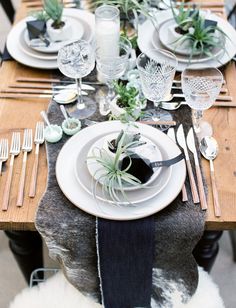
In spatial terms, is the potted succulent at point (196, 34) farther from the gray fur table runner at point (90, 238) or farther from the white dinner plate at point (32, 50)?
the gray fur table runner at point (90, 238)

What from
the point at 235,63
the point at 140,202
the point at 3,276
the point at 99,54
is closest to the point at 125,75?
the point at 99,54

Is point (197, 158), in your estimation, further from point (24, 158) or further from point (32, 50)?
point (32, 50)

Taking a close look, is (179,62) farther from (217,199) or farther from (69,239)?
(69,239)

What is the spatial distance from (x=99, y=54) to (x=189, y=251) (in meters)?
0.61

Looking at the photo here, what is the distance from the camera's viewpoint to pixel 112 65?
1.17 m

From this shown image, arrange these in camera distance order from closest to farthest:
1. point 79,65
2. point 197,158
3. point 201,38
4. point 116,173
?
point 116,173
point 197,158
point 79,65
point 201,38

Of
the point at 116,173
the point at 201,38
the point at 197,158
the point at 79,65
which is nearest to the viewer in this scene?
the point at 116,173

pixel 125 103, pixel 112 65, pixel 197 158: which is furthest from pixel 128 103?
pixel 197 158

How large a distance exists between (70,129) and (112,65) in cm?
21

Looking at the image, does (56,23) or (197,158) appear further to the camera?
(56,23)

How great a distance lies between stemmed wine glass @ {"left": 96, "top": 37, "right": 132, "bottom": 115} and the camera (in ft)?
3.84

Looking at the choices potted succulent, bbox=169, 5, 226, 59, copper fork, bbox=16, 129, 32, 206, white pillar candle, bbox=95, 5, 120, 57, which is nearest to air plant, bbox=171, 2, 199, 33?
potted succulent, bbox=169, 5, 226, 59

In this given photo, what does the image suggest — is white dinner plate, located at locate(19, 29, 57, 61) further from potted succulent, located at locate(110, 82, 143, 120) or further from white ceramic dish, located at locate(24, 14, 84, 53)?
potted succulent, located at locate(110, 82, 143, 120)

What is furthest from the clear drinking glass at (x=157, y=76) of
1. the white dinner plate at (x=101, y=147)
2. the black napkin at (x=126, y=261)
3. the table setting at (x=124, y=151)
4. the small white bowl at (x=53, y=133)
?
the black napkin at (x=126, y=261)
